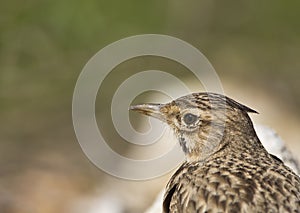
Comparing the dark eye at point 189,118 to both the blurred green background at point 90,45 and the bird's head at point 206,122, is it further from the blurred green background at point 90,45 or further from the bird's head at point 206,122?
the blurred green background at point 90,45

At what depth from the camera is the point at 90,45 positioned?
55.6ft

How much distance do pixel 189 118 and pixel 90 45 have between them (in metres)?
9.27

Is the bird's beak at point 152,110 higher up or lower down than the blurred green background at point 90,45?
lower down

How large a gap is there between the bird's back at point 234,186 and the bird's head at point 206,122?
153 millimetres

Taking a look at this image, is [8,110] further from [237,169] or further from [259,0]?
[237,169]

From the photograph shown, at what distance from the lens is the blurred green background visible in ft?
47.9

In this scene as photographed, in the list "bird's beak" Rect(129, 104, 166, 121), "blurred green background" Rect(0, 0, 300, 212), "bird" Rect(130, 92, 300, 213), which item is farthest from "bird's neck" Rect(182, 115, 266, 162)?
"blurred green background" Rect(0, 0, 300, 212)

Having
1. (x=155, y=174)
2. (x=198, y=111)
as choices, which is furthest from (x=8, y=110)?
(x=198, y=111)

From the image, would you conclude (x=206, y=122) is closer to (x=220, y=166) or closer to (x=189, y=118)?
(x=189, y=118)

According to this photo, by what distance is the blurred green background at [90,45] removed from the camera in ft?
47.9

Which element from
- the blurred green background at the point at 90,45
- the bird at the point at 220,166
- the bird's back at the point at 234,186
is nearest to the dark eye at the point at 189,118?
the bird at the point at 220,166

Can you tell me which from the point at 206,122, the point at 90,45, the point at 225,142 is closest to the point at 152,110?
the point at 206,122

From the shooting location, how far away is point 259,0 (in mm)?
18203

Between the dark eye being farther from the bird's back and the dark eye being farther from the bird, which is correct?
the bird's back
